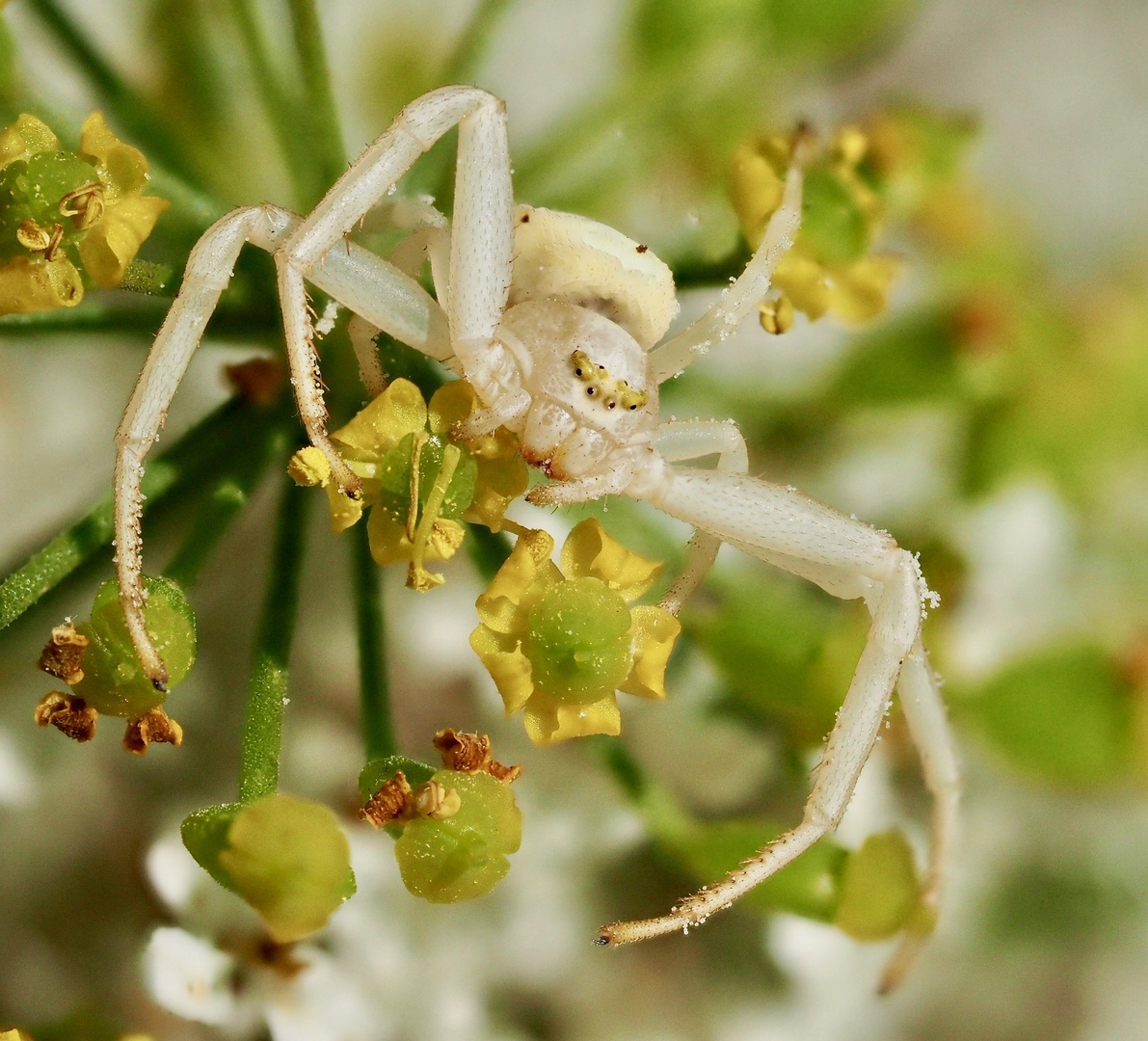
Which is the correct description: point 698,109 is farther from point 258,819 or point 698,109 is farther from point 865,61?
point 258,819

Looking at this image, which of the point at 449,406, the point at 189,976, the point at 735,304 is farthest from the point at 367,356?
the point at 189,976

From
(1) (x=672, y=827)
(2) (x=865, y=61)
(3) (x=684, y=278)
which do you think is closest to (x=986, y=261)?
(2) (x=865, y=61)

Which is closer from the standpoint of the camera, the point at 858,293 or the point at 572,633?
the point at 572,633

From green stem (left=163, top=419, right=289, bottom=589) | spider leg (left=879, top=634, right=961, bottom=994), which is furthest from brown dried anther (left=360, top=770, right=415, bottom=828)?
spider leg (left=879, top=634, right=961, bottom=994)

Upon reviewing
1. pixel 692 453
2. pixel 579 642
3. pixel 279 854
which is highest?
pixel 692 453

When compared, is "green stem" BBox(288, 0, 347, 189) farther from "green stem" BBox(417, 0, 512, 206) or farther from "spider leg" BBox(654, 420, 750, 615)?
"spider leg" BBox(654, 420, 750, 615)

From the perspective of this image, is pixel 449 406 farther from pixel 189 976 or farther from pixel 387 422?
pixel 189 976

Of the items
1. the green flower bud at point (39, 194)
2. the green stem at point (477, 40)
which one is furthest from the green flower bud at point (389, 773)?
the green stem at point (477, 40)
